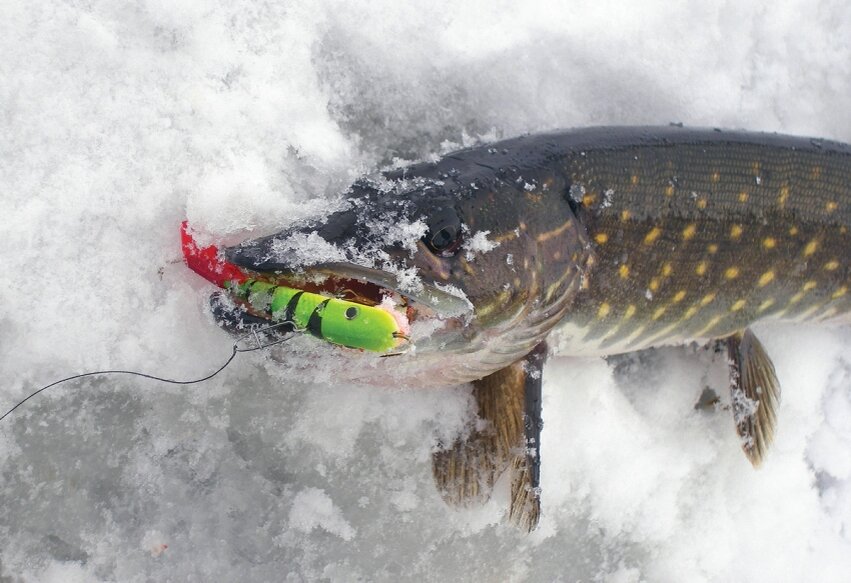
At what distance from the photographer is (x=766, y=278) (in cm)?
181

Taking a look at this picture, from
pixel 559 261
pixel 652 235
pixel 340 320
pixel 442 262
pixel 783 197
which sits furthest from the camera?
pixel 783 197

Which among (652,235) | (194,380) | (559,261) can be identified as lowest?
(194,380)

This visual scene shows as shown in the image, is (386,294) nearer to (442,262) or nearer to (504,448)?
(442,262)

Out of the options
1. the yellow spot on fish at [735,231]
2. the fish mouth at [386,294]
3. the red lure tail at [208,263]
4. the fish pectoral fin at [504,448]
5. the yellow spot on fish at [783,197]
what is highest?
the yellow spot on fish at [783,197]

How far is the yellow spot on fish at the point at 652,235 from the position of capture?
164 centimetres

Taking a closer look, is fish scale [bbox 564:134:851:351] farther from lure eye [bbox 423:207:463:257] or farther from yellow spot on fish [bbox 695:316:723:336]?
lure eye [bbox 423:207:463:257]

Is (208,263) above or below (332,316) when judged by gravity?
above

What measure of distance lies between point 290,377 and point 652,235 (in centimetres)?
92

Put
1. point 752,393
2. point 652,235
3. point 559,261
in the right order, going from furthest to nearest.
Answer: point 752,393, point 652,235, point 559,261

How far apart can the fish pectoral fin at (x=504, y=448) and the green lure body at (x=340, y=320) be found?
18.0 inches

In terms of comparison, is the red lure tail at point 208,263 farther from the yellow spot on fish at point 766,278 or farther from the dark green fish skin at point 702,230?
the yellow spot on fish at point 766,278

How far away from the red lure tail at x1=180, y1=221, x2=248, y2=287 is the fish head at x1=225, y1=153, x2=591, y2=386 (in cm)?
6

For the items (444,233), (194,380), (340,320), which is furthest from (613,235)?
(194,380)

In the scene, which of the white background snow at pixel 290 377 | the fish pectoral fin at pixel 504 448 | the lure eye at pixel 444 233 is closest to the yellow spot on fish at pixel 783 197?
the white background snow at pixel 290 377
